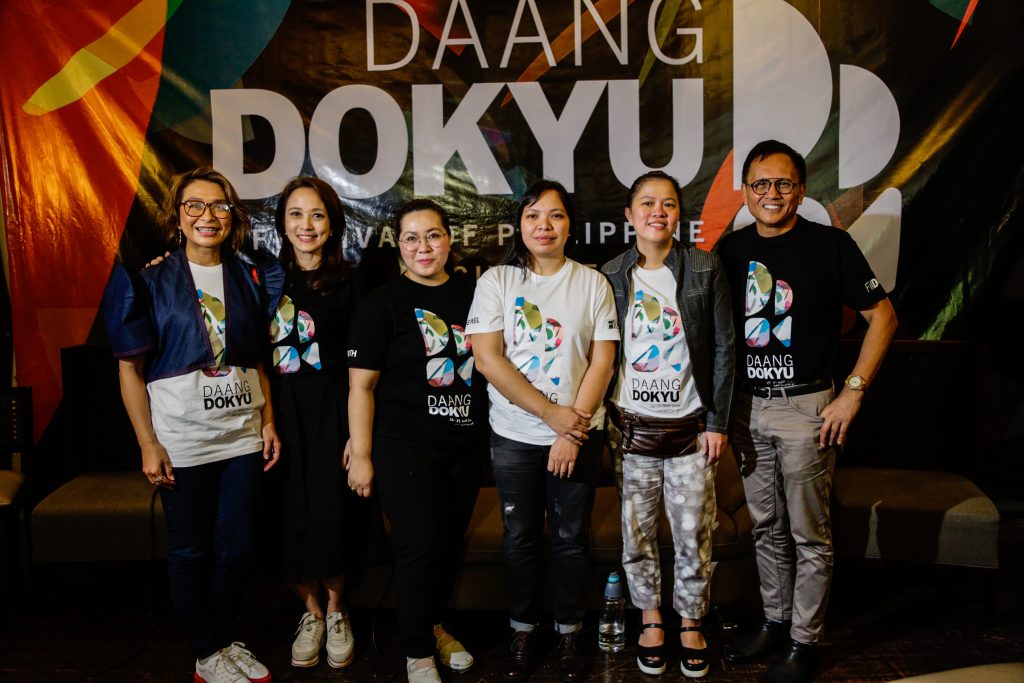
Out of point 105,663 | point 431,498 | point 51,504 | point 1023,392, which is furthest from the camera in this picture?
point 1023,392

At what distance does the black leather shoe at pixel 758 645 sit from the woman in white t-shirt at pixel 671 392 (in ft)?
0.48

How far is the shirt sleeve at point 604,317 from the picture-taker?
2.24 metres

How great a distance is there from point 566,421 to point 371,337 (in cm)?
66

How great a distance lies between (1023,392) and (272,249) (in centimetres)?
356

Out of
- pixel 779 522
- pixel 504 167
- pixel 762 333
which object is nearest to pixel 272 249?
pixel 504 167

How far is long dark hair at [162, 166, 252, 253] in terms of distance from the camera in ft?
7.40

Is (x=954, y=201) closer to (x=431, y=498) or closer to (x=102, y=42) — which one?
(x=431, y=498)

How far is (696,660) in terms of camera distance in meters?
2.34

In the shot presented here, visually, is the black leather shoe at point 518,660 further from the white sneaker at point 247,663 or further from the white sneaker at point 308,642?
the white sneaker at point 247,663

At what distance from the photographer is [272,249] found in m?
3.36

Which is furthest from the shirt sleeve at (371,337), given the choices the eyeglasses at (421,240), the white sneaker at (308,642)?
the white sneaker at (308,642)

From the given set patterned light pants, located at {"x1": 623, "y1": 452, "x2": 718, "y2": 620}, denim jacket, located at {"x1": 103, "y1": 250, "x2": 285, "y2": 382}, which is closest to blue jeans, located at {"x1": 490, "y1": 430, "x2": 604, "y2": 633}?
patterned light pants, located at {"x1": 623, "y1": 452, "x2": 718, "y2": 620}

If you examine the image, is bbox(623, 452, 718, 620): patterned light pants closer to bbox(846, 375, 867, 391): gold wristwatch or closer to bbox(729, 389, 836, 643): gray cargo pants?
bbox(729, 389, 836, 643): gray cargo pants

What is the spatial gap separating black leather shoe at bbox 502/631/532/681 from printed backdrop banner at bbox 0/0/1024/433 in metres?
1.64
